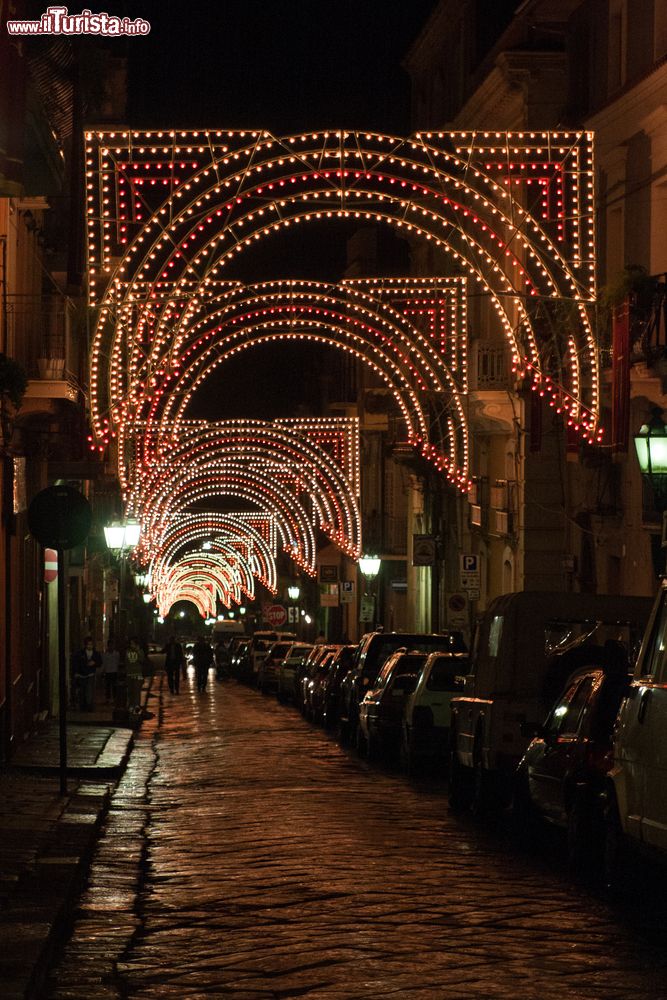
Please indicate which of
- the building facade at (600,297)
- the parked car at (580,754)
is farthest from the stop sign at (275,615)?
the parked car at (580,754)

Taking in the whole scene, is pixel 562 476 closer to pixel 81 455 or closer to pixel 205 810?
pixel 81 455

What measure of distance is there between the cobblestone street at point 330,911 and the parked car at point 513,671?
590 millimetres

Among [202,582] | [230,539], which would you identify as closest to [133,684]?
[230,539]

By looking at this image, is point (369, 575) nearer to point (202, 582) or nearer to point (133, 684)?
point (133, 684)

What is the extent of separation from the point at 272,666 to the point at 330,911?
4336cm

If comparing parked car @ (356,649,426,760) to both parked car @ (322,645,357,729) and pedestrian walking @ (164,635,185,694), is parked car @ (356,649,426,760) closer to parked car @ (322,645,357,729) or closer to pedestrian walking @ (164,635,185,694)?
parked car @ (322,645,357,729)

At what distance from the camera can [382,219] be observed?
2397cm

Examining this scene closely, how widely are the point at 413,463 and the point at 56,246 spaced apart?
22.3m

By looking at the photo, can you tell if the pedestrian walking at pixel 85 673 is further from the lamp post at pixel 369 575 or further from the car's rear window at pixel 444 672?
the car's rear window at pixel 444 672

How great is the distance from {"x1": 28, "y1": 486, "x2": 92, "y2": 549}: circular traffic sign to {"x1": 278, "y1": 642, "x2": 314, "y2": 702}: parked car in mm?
28063

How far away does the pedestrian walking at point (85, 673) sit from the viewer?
1523 inches

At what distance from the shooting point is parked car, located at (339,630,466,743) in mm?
29609

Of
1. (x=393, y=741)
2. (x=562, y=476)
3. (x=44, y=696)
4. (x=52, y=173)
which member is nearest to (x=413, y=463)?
(x=562, y=476)

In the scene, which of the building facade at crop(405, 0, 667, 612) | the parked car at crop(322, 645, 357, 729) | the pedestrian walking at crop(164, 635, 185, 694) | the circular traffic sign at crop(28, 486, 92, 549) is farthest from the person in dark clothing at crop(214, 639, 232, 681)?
the circular traffic sign at crop(28, 486, 92, 549)
